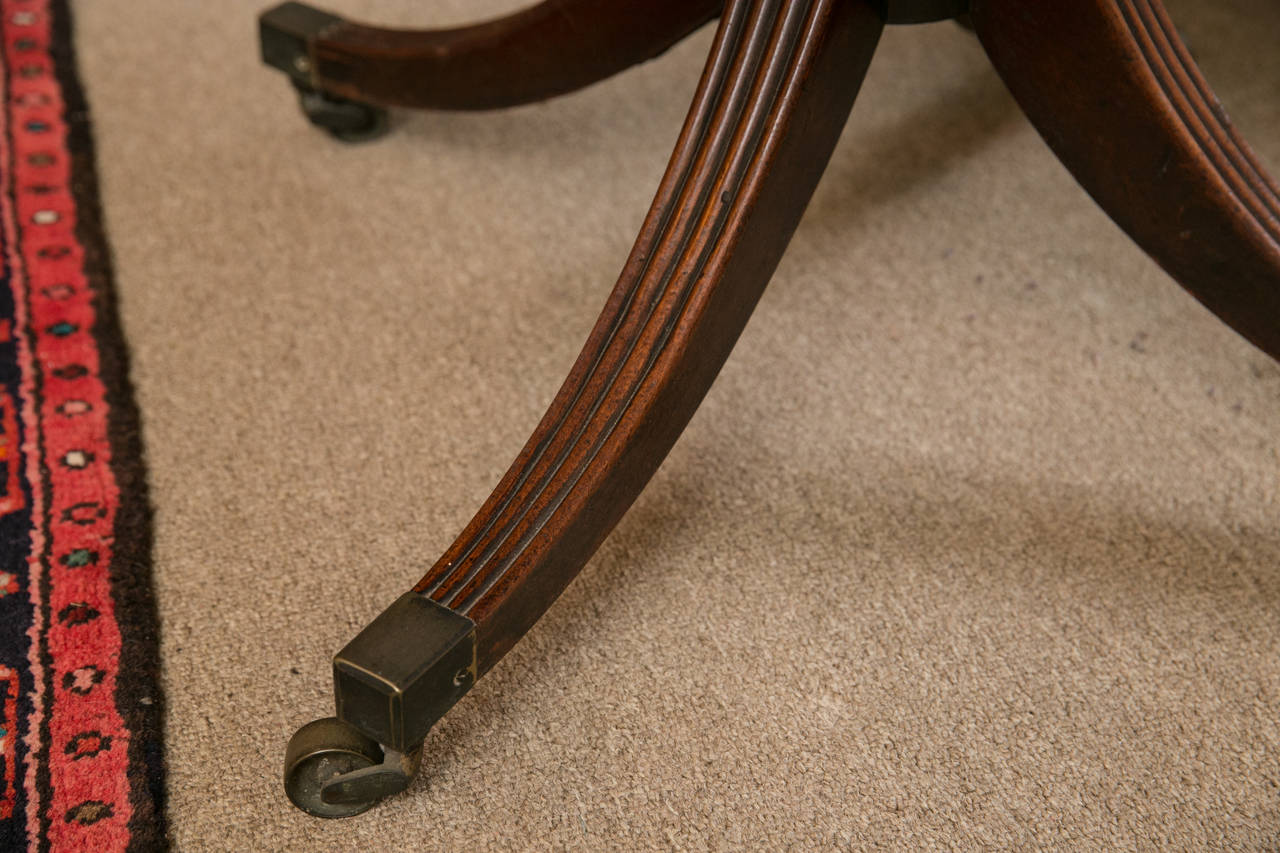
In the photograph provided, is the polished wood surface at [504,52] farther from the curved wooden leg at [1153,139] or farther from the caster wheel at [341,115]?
the curved wooden leg at [1153,139]

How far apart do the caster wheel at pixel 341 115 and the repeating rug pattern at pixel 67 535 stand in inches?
7.1

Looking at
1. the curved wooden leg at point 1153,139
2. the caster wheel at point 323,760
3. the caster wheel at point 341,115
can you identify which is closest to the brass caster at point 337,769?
the caster wheel at point 323,760

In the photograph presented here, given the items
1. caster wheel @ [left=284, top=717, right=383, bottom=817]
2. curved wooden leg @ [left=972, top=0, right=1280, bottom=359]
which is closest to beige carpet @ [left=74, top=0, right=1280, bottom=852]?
caster wheel @ [left=284, top=717, right=383, bottom=817]

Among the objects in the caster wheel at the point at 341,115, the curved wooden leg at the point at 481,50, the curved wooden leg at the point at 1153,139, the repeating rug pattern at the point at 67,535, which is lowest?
the repeating rug pattern at the point at 67,535

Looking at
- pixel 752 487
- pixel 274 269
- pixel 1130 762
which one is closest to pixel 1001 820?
pixel 1130 762

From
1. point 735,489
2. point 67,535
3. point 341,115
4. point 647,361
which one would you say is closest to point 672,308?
point 647,361

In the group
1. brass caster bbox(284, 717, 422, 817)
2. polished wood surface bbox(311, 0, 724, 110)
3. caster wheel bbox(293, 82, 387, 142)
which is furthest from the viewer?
caster wheel bbox(293, 82, 387, 142)

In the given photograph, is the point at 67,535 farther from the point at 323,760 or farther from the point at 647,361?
the point at 647,361

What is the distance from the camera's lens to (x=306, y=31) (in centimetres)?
97

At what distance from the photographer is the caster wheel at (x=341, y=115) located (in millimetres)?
1027

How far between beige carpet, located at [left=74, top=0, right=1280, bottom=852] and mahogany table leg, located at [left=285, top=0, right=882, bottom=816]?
0.06 metres

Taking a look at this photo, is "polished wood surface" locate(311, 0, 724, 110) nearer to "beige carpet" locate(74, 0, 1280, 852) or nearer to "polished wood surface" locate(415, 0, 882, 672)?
"beige carpet" locate(74, 0, 1280, 852)

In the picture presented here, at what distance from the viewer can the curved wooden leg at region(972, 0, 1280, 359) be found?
641 millimetres

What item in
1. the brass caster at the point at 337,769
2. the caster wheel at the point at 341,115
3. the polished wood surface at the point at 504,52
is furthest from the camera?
the caster wheel at the point at 341,115
